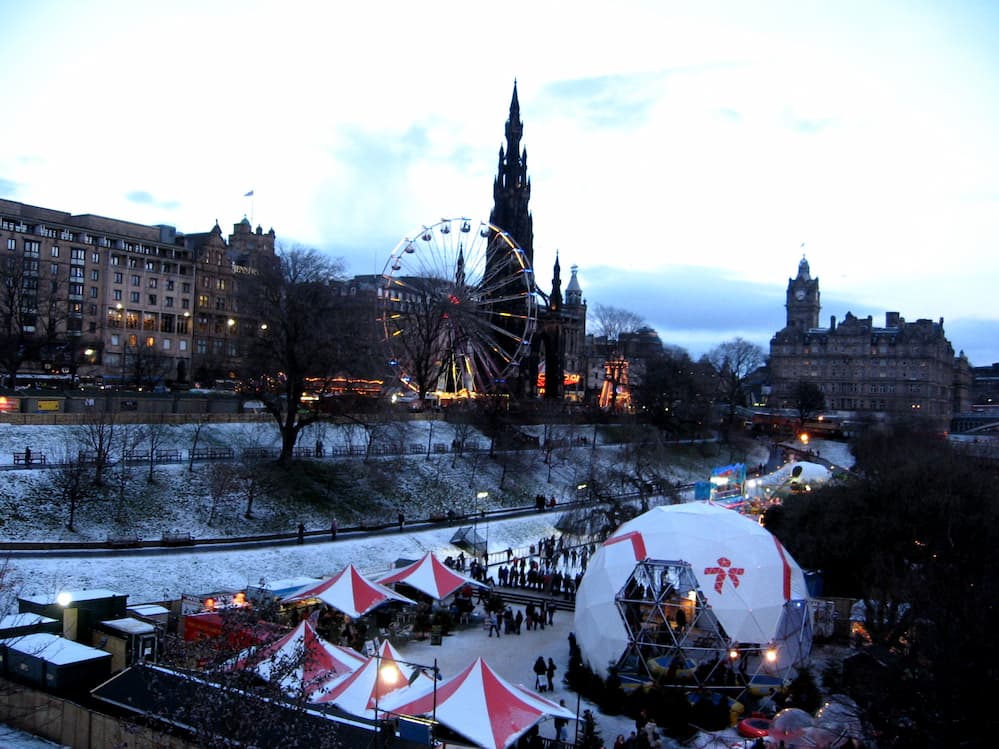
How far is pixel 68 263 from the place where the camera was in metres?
73.8

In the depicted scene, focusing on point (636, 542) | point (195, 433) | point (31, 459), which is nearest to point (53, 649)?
point (636, 542)

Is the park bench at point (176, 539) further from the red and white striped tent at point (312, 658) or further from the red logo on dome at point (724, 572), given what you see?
the red logo on dome at point (724, 572)

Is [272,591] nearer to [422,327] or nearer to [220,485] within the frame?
[220,485]

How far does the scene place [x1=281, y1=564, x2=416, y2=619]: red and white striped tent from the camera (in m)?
27.0

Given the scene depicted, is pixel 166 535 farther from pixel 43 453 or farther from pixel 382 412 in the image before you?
pixel 382 412

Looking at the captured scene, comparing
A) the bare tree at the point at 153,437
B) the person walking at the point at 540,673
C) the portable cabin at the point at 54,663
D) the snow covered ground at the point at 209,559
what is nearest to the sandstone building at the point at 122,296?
the bare tree at the point at 153,437

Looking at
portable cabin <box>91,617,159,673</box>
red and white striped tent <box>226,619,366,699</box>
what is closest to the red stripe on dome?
red and white striped tent <box>226,619,366,699</box>

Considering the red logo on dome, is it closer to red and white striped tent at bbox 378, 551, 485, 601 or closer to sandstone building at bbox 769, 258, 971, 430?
red and white striped tent at bbox 378, 551, 485, 601

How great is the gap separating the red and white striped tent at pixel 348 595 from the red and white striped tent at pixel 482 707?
8784mm

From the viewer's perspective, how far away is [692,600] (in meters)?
23.4

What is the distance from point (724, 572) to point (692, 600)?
43.0 inches

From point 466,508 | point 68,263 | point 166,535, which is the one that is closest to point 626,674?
point 166,535

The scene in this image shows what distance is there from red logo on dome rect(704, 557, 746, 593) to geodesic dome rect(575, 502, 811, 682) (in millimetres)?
26

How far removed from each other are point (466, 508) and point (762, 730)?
3208cm
